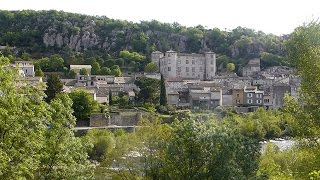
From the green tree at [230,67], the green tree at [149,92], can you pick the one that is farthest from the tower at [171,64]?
the green tree at [149,92]

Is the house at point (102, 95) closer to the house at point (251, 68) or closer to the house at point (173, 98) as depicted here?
the house at point (173, 98)

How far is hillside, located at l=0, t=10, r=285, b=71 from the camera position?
300ft

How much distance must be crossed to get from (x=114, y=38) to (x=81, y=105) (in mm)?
57511

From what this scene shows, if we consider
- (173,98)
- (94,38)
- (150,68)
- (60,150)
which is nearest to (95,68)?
(150,68)

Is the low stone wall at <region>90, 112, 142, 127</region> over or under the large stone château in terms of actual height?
under

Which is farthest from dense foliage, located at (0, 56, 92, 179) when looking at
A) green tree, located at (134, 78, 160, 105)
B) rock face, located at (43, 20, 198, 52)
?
rock face, located at (43, 20, 198, 52)

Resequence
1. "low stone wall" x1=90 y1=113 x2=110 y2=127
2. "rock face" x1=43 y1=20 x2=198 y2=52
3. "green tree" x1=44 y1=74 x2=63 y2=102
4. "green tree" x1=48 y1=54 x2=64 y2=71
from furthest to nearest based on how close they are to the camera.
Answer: "rock face" x1=43 y1=20 x2=198 y2=52
"green tree" x1=48 y1=54 x2=64 y2=71
"low stone wall" x1=90 y1=113 x2=110 y2=127
"green tree" x1=44 y1=74 x2=63 y2=102

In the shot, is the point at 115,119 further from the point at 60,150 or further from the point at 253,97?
the point at 60,150

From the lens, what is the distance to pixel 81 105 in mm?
41938

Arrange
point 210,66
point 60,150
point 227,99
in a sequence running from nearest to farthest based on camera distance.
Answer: point 60,150 → point 227,99 → point 210,66

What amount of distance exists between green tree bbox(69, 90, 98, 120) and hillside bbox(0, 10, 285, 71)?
4190cm

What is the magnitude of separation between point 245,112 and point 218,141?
4388 cm

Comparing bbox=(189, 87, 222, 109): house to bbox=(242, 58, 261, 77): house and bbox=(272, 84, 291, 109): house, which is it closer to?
bbox=(272, 84, 291, 109): house

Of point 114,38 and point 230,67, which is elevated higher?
point 114,38
